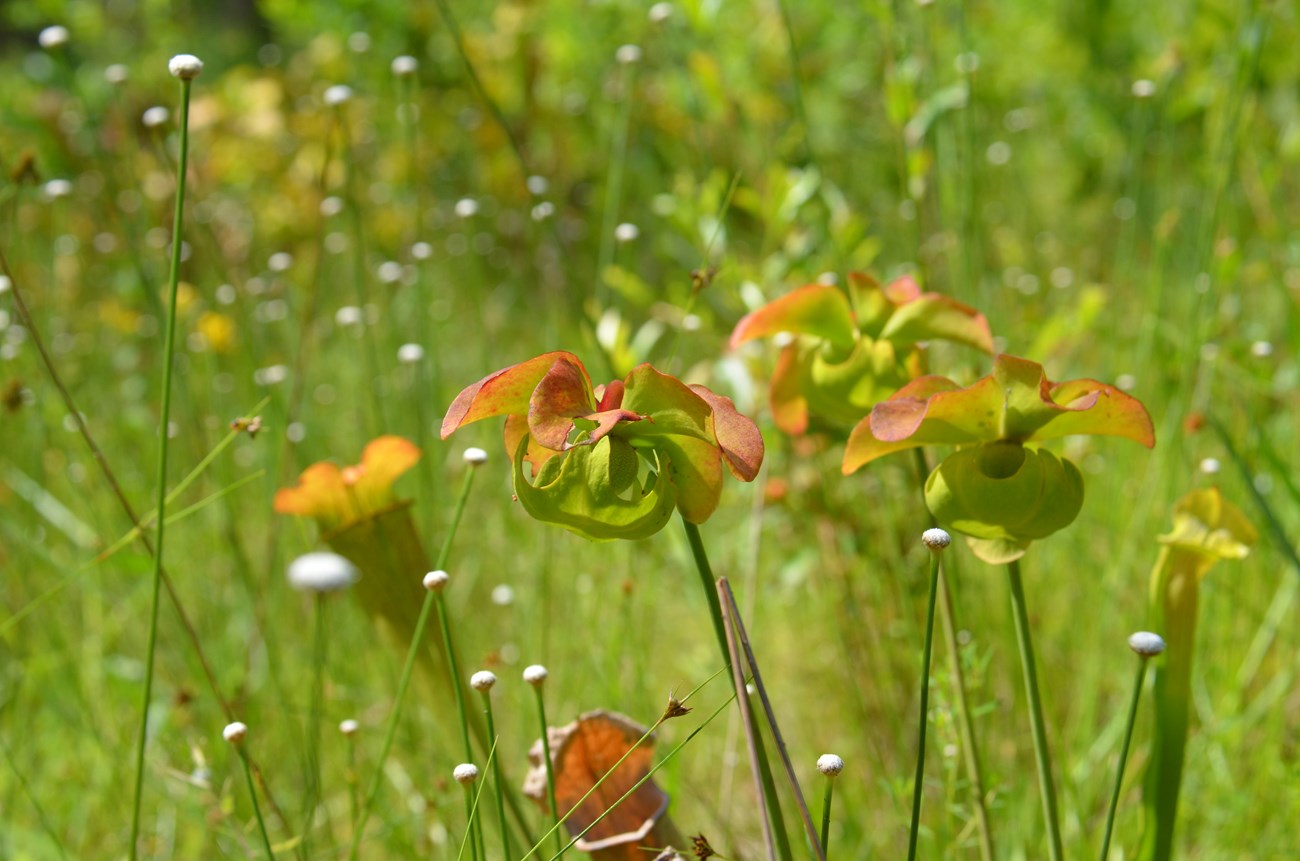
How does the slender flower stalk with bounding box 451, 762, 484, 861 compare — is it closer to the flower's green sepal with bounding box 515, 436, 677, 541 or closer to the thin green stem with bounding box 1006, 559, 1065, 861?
the flower's green sepal with bounding box 515, 436, 677, 541

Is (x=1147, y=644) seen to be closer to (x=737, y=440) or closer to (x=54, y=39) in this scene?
(x=737, y=440)

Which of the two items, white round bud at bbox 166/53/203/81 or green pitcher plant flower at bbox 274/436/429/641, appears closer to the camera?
white round bud at bbox 166/53/203/81

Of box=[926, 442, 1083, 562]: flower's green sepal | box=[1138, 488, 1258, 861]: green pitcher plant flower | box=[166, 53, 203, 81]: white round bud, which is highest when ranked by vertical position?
box=[166, 53, 203, 81]: white round bud

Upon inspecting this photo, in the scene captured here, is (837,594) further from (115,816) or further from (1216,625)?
(115,816)

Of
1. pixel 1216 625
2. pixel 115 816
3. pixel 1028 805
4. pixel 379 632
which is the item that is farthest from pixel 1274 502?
pixel 115 816

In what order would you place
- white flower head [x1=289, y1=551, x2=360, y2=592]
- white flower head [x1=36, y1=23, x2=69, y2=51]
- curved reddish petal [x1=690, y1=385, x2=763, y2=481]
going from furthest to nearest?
white flower head [x1=36, y1=23, x2=69, y2=51] → white flower head [x1=289, y1=551, x2=360, y2=592] → curved reddish petal [x1=690, y1=385, x2=763, y2=481]

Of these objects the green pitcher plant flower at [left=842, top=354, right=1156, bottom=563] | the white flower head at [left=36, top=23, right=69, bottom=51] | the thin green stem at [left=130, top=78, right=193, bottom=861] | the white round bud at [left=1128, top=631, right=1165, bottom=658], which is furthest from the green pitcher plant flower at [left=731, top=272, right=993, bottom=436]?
the white flower head at [left=36, top=23, right=69, bottom=51]

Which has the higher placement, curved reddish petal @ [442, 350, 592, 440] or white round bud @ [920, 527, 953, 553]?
curved reddish petal @ [442, 350, 592, 440]

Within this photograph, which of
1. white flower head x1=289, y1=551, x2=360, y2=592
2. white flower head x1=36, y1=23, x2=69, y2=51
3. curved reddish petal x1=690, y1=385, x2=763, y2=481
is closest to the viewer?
curved reddish petal x1=690, y1=385, x2=763, y2=481

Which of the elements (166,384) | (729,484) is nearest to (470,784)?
(166,384)
